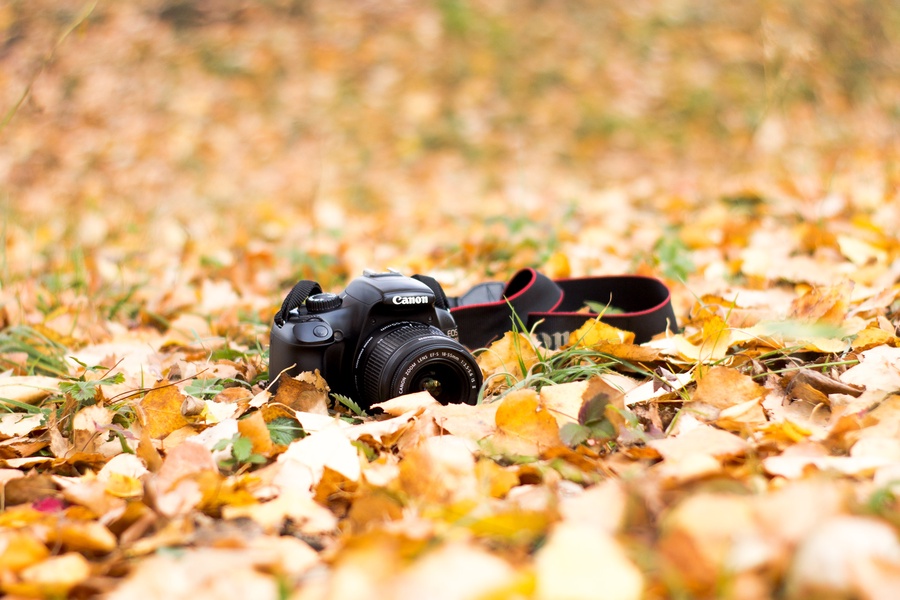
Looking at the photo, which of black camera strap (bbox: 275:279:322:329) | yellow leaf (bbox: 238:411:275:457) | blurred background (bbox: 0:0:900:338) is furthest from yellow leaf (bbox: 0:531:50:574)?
blurred background (bbox: 0:0:900:338)

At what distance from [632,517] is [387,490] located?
0.34 m

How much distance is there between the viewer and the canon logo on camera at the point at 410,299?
61.6 inches

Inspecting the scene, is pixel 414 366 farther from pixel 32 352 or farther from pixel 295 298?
pixel 32 352

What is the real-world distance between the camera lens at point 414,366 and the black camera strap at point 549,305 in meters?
0.20

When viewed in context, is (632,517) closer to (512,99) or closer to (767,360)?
(767,360)

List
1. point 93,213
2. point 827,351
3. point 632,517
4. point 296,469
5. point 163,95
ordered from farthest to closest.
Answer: point 163,95
point 93,213
point 827,351
point 296,469
point 632,517

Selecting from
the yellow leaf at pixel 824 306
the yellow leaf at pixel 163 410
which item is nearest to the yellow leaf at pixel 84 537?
the yellow leaf at pixel 163 410

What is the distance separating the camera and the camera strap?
6.0 inches

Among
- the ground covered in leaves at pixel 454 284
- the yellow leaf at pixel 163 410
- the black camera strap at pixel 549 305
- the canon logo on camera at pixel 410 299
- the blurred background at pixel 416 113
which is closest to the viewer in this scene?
the ground covered in leaves at pixel 454 284

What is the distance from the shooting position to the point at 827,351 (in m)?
1.49

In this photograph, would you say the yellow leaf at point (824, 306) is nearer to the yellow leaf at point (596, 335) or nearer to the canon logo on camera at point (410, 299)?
the yellow leaf at point (596, 335)

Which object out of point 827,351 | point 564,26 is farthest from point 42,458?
point 564,26

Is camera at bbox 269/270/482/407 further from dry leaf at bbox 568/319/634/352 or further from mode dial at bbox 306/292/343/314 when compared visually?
dry leaf at bbox 568/319/634/352

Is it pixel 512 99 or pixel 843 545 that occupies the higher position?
pixel 512 99
